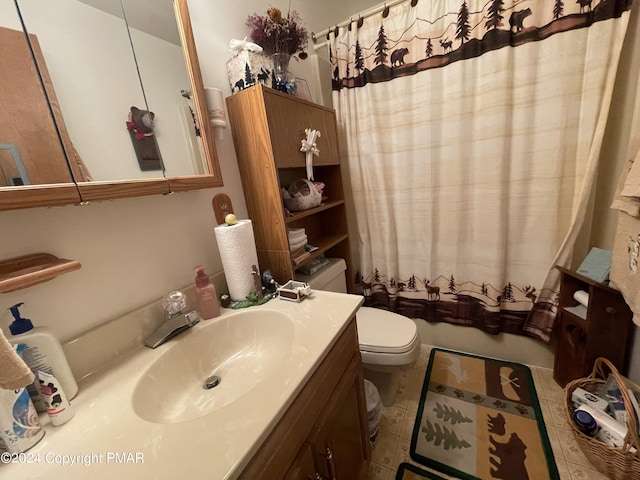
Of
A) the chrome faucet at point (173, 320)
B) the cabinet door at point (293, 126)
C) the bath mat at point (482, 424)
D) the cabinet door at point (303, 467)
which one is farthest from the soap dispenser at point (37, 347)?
the bath mat at point (482, 424)

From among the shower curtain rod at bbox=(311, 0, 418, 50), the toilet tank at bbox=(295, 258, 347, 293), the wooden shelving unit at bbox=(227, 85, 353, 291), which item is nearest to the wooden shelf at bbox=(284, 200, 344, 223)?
the wooden shelving unit at bbox=(227, 85, 353, 291)

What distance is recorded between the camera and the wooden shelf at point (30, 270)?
510 millimetres

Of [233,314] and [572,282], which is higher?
[233,314]

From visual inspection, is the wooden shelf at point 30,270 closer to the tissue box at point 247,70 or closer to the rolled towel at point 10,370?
the rolled towel at point 10,370

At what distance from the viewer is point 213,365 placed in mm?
816

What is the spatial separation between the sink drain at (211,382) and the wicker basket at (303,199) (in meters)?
0.79

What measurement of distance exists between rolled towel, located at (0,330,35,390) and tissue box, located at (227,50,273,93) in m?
A: 1.03

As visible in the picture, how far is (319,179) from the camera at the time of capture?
1636mm

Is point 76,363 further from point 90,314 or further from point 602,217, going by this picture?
point 602,217

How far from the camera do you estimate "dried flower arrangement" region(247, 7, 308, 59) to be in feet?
3.58

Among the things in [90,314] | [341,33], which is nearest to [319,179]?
[341,33]

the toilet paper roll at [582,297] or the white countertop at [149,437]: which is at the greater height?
the white countertop at [149,437]

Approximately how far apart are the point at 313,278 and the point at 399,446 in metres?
0.86

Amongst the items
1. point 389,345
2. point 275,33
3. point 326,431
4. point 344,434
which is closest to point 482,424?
point 389,345
